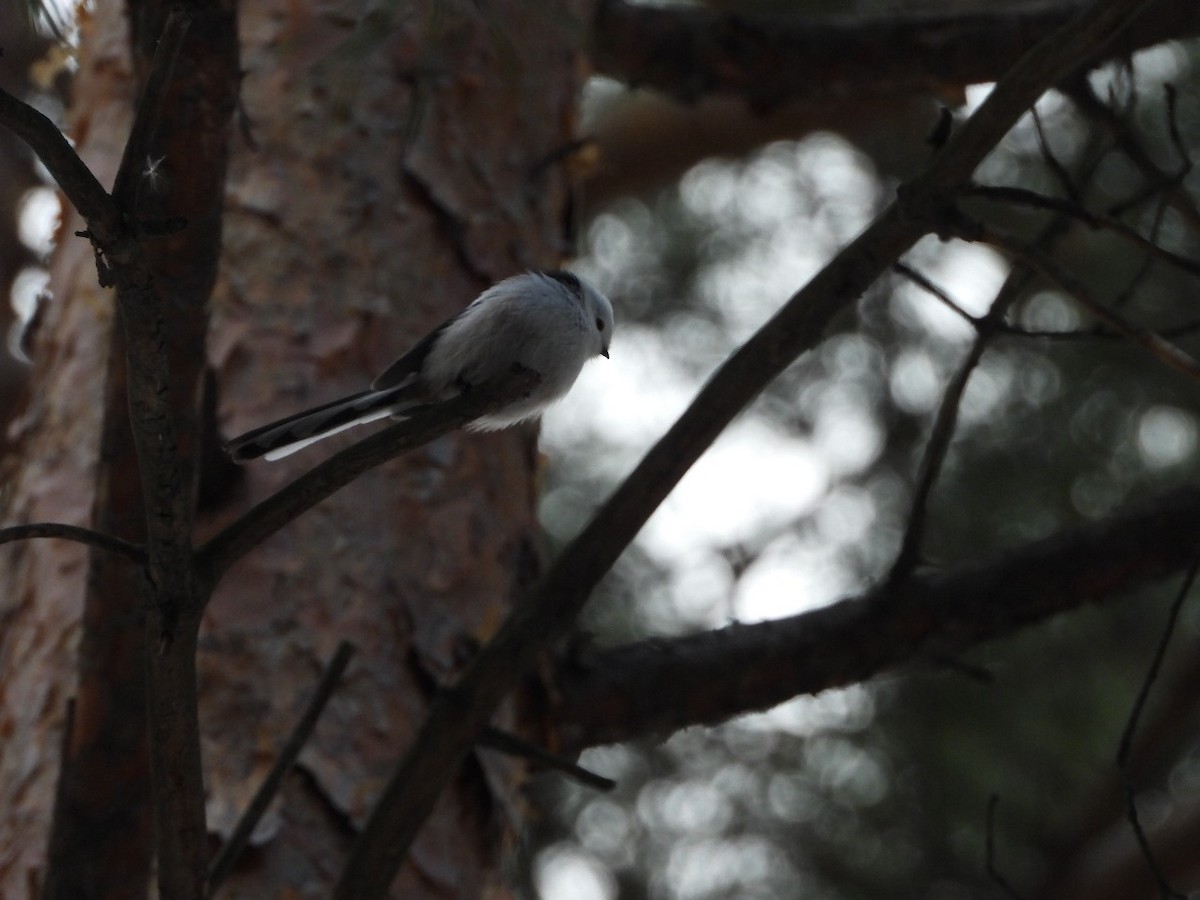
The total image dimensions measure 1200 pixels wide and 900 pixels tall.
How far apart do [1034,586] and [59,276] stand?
193 centimetres

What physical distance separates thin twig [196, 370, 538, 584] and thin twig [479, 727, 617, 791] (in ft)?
1.89

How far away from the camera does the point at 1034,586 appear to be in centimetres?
234

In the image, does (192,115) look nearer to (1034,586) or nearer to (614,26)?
(1034,586)

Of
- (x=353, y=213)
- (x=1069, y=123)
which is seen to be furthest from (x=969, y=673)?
(x=1069, y=123)

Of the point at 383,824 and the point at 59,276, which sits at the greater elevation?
the point at 59,276

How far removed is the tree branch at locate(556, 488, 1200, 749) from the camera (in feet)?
7.42

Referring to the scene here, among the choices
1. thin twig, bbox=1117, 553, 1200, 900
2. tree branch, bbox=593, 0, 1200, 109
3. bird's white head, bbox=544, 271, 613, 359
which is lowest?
thin twig, bbox=1117, 553, 1200, 900

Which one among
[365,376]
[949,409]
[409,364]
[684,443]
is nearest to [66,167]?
[684,443]

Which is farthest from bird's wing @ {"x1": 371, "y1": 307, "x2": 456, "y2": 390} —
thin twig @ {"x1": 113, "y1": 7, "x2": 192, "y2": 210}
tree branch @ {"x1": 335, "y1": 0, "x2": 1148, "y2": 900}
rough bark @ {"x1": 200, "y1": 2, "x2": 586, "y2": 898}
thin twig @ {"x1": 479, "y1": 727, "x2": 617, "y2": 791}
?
thin twig @ {"x1": 113, "y1": 7, "x2": 192, "y2": 210}

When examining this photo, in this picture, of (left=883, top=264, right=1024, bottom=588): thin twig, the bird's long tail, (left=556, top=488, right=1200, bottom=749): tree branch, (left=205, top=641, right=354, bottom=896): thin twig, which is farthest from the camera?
(left=556, top=488, right=1200, bottom=749): tree branch

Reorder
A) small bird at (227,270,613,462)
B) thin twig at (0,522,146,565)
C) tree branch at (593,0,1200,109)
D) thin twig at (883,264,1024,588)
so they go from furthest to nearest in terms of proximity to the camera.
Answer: tree branch at (593,0,1200,109) → small bird at (227,270,613,462) → thin twig at (883,264,1024,588) → thin twig at (0,522,146,565)

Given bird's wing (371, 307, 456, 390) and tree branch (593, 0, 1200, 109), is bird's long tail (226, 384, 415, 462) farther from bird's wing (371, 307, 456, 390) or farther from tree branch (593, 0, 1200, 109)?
tree branch (593, 0, 1200, 109)

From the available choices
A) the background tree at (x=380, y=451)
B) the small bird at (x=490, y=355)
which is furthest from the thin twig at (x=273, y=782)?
the small bird at (x=490, y=355)

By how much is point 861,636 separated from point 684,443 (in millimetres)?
683
